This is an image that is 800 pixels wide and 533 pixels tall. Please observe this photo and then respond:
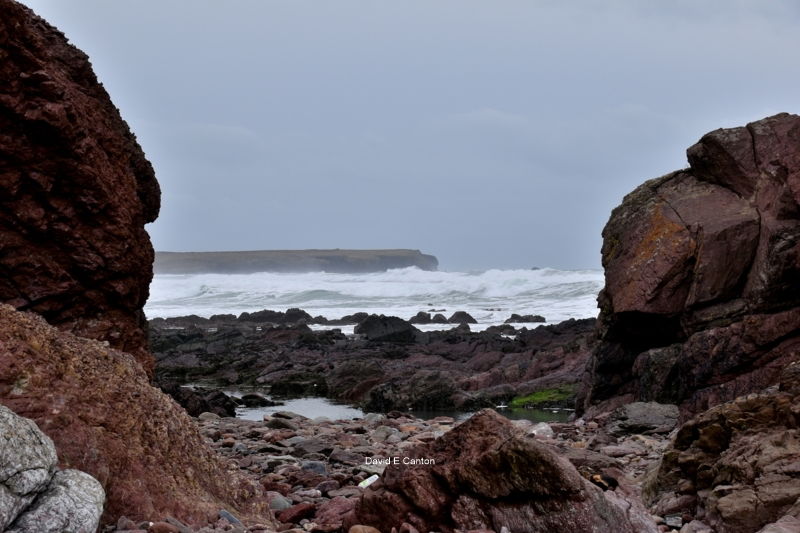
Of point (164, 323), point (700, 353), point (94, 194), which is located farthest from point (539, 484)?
point (164, 323)

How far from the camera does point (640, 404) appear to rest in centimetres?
942

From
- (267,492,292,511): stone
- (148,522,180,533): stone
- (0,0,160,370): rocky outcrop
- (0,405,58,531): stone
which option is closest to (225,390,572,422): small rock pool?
(0,0,160,370): rocky outcrop

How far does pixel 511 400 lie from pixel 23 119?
11052 mm

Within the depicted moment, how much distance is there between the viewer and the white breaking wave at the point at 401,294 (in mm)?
42812

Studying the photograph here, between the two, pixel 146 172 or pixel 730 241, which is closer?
pixel 146 172

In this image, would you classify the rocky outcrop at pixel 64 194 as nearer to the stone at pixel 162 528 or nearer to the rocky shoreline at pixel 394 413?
the rocky shoreline at pixel 394 413

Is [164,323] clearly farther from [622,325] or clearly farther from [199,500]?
[199,500]

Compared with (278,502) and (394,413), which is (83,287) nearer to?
(278,502)

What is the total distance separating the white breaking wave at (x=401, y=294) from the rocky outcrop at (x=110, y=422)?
30.3m

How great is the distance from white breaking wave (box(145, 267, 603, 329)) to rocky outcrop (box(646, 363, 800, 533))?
29.4m

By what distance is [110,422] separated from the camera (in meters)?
3.93

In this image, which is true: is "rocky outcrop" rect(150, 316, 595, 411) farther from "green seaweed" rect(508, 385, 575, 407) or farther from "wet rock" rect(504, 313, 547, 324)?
"wet rock" rect(504, 313, 547, 324)

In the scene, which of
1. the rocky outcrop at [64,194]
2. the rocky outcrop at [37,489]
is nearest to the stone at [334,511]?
the rocky outcrop at [37,489]

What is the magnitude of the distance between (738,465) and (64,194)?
5402 mm
